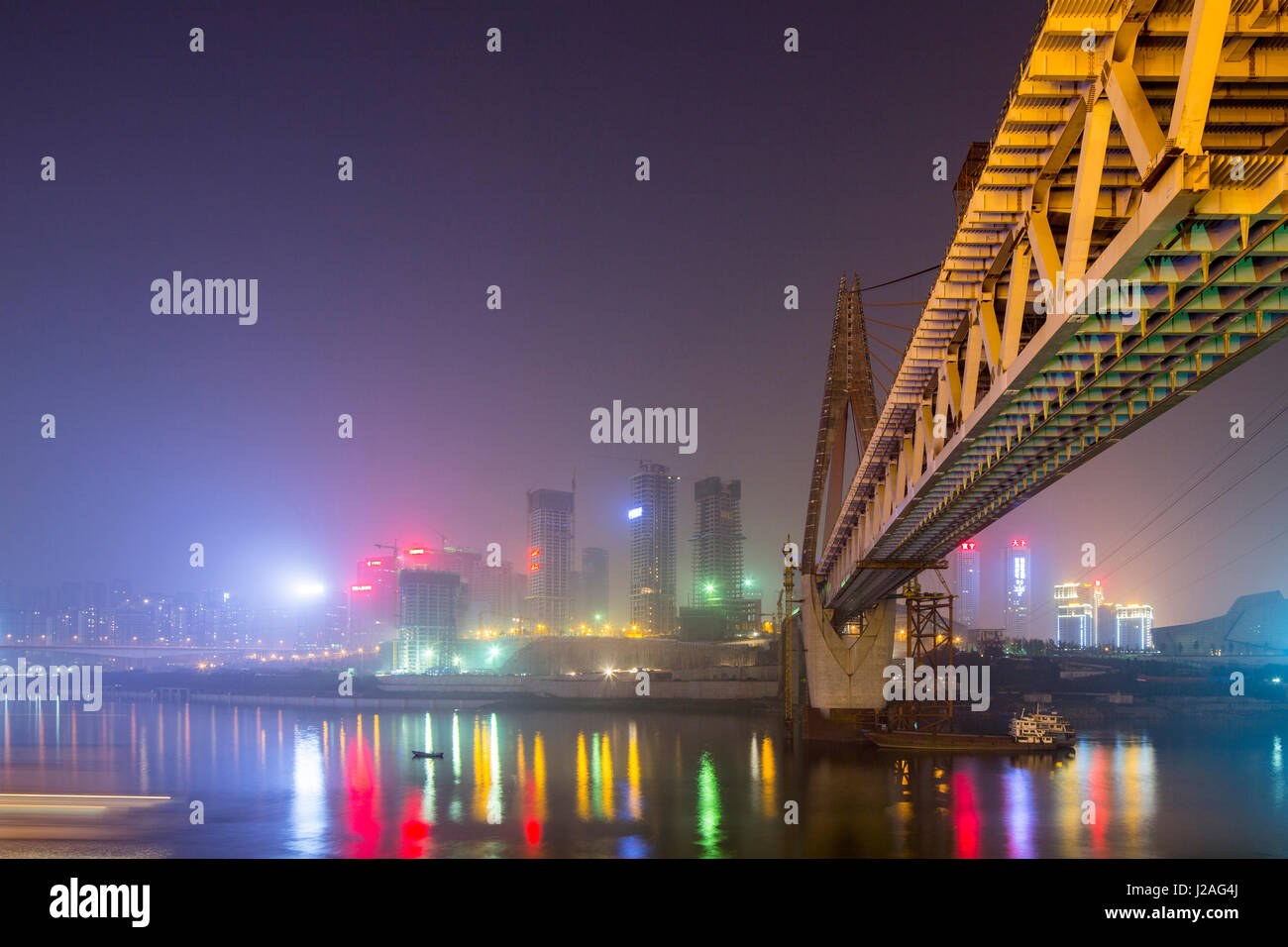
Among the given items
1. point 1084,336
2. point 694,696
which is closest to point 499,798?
point 1084,336

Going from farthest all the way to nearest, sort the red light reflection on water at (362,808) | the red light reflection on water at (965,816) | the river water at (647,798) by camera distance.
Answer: the red light reflection on water at (362,808) < the river water at (647,798) < the red light reflection on water at (965,816)

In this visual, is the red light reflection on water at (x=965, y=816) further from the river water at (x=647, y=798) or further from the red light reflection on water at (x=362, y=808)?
the red light reflection on water at (x=362, y=808)

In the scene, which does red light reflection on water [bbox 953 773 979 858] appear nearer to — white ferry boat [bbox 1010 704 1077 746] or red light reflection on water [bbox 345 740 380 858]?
white ferry boat [bbox 1010 704 1077 746]

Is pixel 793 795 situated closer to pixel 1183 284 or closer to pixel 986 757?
pixel 986 757

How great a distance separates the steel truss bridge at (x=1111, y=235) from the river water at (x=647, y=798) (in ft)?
69.9

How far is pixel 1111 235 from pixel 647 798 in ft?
134

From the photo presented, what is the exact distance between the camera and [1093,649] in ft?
562

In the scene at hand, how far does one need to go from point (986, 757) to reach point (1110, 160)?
175 feet

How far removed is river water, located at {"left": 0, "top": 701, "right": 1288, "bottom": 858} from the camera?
125 ft

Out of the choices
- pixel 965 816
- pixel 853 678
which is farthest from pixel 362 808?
pixel 853 678

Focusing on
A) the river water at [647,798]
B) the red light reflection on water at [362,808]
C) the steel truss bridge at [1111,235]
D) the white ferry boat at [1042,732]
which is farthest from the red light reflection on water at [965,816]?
the red light reflection on water at [362,808]

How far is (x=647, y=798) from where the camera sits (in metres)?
48.6

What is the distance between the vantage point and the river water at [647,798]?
3816cm
